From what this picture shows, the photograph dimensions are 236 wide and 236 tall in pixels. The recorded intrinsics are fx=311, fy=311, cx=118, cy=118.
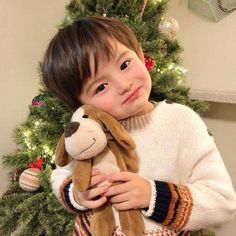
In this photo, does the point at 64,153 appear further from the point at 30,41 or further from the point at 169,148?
the point at 30,41

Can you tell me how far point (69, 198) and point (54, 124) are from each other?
1.51 ft

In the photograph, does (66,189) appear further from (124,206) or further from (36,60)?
(36,60)

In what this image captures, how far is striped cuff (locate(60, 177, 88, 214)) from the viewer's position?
70cm

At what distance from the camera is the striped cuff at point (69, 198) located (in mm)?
703

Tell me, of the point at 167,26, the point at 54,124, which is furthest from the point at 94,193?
the point at 167,26

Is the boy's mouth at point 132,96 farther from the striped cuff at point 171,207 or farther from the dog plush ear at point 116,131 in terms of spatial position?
the striped cuff at point 171,207

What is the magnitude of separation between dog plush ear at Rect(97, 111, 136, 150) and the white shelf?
103 cm

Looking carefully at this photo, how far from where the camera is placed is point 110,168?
621 millimetres

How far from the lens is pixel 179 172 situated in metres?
0.68

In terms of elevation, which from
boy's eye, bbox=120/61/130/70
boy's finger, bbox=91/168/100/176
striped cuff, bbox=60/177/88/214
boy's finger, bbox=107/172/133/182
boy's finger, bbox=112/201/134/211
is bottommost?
striped cuff, bbox=60/177/88/214

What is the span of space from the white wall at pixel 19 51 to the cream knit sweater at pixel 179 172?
930 mm

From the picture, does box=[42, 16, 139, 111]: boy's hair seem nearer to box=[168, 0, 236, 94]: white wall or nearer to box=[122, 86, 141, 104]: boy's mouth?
box=[122, 86, 141, 104]: boy's mouth

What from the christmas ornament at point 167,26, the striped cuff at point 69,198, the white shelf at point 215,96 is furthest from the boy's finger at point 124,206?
the white shelf at point 215,96

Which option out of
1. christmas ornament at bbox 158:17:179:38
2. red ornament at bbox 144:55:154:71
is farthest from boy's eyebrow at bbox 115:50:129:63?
christmas ornament at bbox 158:17:179:38
